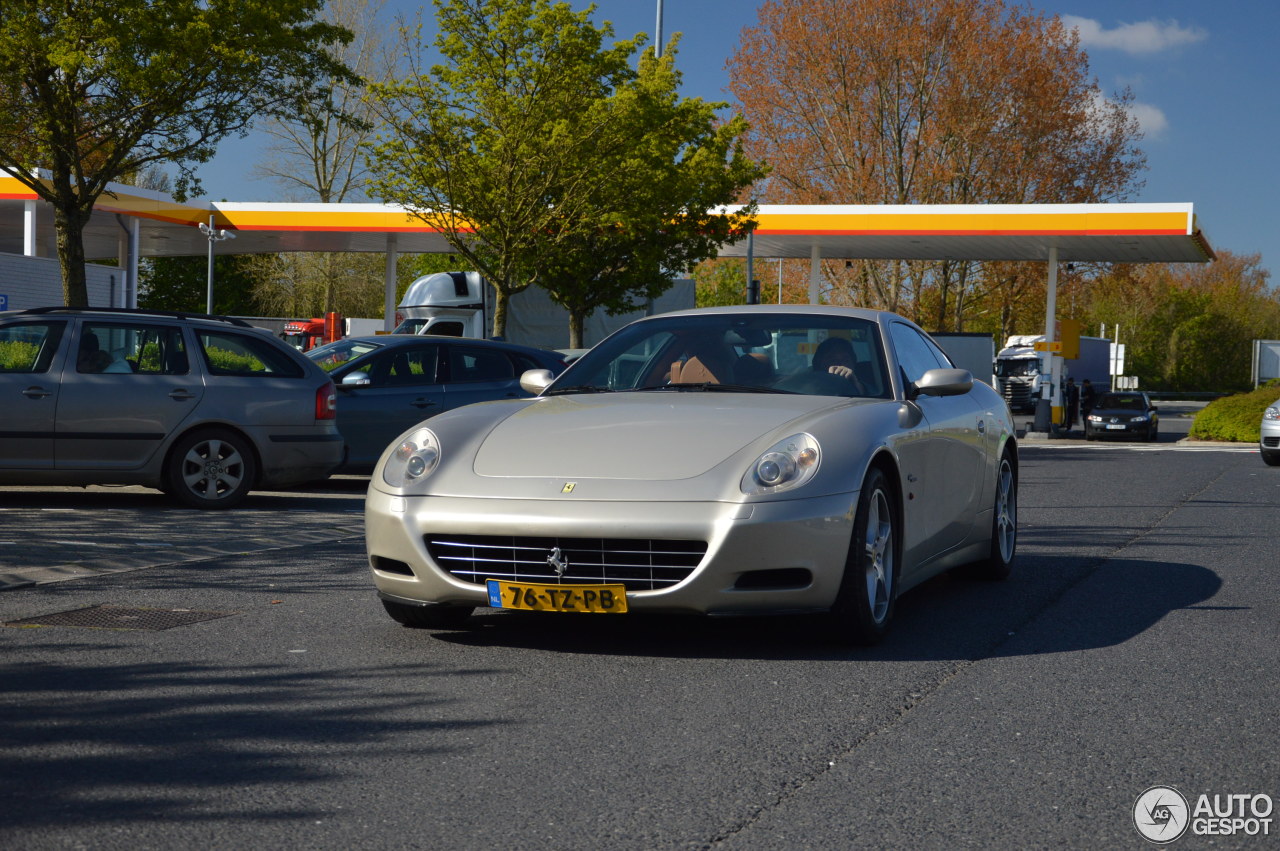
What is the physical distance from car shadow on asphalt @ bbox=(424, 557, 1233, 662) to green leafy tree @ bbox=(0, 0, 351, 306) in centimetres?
1166

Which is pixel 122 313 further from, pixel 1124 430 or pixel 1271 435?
pixel 1124 430

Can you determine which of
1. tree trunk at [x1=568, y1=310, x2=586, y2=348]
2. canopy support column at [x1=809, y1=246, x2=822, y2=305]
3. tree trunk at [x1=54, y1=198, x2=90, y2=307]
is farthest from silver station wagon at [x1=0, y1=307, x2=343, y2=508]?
canopy support column at [x1=809, y1=246, x2=822, y2=305]

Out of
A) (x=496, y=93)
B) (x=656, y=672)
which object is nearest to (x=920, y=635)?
(x=656, y=672)

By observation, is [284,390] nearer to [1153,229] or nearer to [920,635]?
[920,635]

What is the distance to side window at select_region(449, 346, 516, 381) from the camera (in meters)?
14.5

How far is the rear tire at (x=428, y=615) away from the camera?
6211 millimetres

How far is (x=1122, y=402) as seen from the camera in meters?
35.4

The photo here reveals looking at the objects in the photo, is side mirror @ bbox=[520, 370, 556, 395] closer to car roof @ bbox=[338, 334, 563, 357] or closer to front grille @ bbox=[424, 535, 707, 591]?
front grille @ bbox=[424, 535, 707, 591]

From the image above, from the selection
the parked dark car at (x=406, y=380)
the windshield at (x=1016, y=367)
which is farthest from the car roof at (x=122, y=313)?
the windshield at (x=1016, y=367)

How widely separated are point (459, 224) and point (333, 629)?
20.4 m

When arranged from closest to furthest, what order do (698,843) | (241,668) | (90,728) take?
(698,843), (90,728), (241,668)

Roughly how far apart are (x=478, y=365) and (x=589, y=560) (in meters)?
9.17

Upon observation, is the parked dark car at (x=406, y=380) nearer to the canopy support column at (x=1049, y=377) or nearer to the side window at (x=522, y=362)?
the side window at (x=522, y=362)

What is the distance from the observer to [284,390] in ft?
38.9
